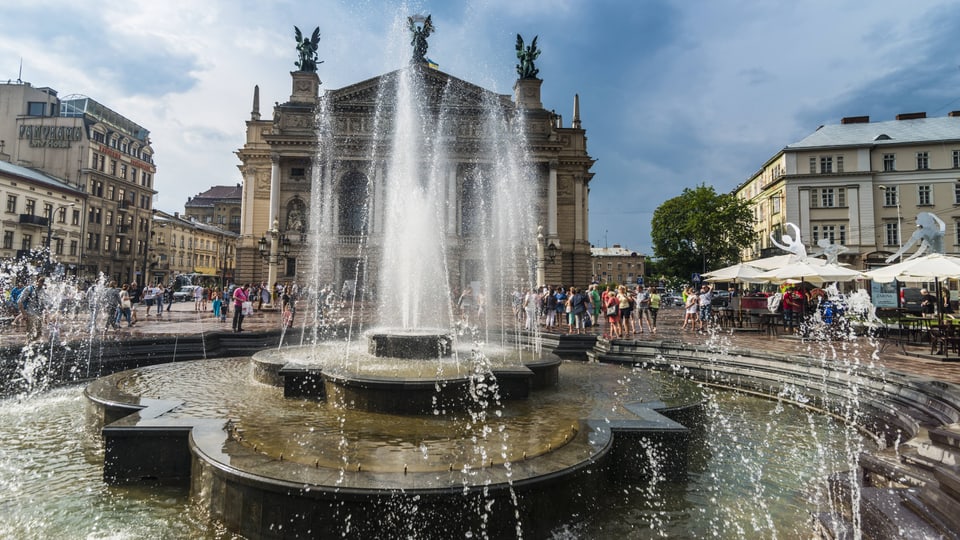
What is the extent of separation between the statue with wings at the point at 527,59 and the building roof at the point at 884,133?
25928mm

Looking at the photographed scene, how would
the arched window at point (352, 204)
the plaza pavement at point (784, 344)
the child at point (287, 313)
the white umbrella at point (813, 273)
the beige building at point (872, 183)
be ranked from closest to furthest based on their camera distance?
1. the plaza pavement at point (784, 344)
2. the white umbrella at point (813, 273)
3. the child at point (287, 313)
4. the arched window at point (352, 204)
5. the beige building at point (872, 183)

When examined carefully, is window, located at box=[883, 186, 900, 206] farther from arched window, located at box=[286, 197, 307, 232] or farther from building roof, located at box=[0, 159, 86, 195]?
building roof, located at box=[0, 159, 86, 195]

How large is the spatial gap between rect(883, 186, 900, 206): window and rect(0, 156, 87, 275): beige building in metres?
69.8

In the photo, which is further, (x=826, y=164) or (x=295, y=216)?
(x=826, y=164)

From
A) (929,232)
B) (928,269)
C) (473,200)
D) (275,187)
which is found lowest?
(928,269)

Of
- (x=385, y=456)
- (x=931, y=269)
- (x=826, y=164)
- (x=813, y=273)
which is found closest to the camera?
(x=385, y=456)

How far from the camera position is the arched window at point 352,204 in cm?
4109

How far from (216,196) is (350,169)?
5748cm

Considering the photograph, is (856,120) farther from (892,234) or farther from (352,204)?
(352,204)

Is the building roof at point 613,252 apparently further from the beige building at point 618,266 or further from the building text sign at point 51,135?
the building text sign at point 51,135

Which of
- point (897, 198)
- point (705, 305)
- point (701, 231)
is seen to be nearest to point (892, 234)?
point (897, 198)

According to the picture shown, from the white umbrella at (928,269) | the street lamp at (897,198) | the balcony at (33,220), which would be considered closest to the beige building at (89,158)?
the balcony at (33,220)

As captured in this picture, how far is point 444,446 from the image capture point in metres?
4.68

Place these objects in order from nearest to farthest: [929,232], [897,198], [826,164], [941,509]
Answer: [941,509]
[929,232]
[897,198]
[826,164]
